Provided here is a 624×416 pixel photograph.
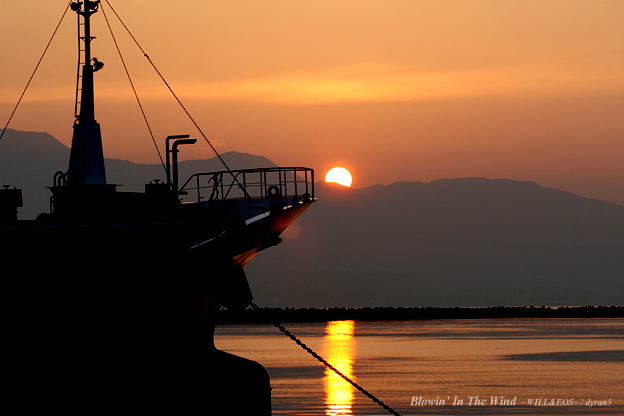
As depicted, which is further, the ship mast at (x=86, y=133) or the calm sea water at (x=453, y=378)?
the calm sea water at (x=453, y=378)

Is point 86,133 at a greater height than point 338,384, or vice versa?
point 86,133

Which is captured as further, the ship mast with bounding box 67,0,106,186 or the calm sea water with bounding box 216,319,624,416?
the calm sea water with bounding box 216,319,624,416

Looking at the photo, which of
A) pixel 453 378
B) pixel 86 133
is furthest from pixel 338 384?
pixel 86 133

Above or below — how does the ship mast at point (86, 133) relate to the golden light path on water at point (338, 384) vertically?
above

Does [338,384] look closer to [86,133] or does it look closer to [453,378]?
[453,378]

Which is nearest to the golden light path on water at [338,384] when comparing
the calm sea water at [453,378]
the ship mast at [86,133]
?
the calm sea water at [453,378]

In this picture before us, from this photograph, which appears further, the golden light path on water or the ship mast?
the golden light path on water

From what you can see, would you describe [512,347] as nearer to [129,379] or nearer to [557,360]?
[557,360]

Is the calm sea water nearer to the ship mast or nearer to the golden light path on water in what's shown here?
the golden light path on water

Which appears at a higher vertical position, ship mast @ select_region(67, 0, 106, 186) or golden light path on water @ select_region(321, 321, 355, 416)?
ship mast @ select_region(67, 0, 106, 186)

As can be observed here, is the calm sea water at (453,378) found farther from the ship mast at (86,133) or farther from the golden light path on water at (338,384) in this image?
the ship mast at (86,133)

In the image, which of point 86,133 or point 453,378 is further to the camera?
point 453,378

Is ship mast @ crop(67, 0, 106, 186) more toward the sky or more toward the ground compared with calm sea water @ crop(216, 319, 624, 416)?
more toward the sky

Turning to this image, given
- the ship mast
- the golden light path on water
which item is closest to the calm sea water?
the golden light path on water
